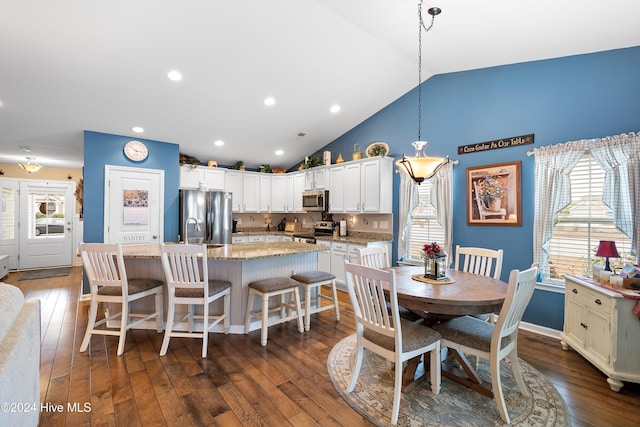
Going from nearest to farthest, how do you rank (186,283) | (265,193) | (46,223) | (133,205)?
(186,283), (133,205), (265,193), (46,223)

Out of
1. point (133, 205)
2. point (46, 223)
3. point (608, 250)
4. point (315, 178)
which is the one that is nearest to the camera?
point (608, 250)

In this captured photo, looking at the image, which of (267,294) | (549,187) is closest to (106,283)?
(267,294)

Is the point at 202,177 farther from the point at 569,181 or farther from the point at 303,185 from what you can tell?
the point at 569,181

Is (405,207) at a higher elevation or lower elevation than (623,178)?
lower

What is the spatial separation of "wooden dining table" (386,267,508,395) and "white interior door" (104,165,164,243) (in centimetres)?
435

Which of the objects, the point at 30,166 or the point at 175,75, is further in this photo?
the point at 30,166

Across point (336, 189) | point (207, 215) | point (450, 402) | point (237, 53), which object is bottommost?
point (450, 402)

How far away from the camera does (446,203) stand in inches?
163

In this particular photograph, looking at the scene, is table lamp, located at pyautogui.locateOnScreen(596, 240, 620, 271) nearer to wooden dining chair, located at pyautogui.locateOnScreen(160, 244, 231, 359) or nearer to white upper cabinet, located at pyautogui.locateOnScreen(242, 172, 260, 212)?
wooden dining chair, located at pyautogui.locateOnScreen(160, 244, 231, 359)

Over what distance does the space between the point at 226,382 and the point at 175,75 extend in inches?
136

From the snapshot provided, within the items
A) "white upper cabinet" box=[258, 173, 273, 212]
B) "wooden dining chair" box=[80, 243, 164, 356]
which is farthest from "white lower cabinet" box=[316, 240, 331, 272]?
"wooden dining chair" box=[80, 243, 164, 356]

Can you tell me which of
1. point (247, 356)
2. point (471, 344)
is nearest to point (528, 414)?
point (471, 344)

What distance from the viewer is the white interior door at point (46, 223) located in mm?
6617

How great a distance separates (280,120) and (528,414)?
471 cm
